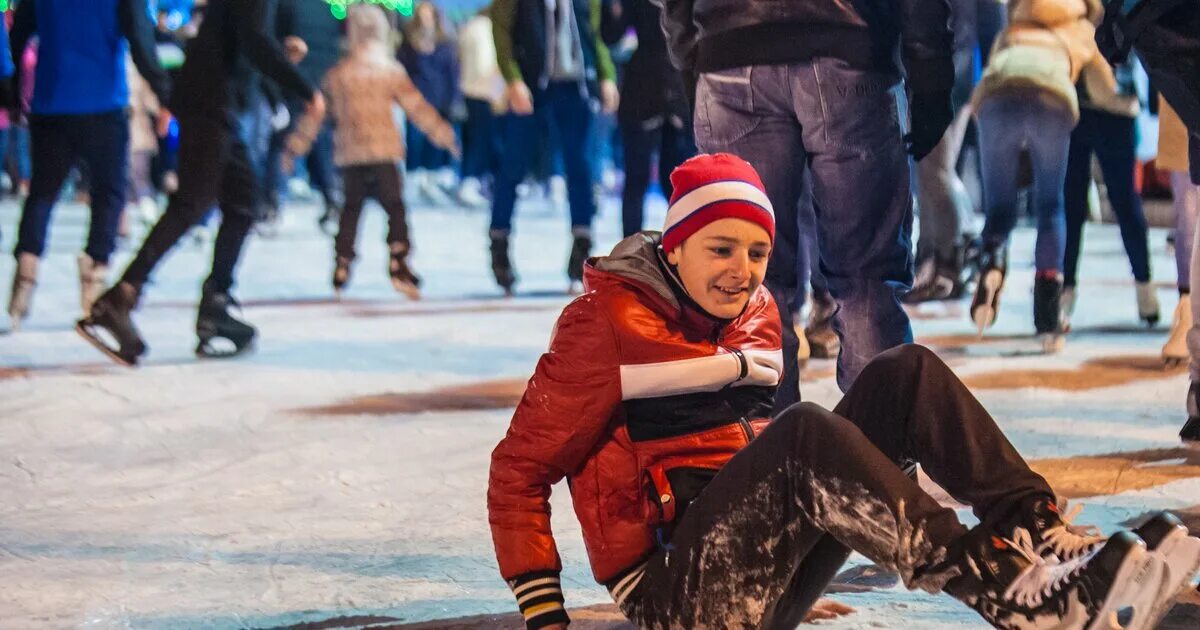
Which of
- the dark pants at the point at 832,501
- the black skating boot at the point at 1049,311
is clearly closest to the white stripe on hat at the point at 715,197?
the dark pants at the point at 832,501

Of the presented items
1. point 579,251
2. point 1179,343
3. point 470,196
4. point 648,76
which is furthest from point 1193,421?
point 470,196

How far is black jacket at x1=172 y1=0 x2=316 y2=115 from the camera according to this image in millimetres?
5531

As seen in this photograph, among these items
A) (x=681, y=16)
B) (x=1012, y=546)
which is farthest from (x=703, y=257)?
(x=681, y=16)

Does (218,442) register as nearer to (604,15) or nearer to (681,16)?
(681,16)

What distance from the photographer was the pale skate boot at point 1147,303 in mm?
6066

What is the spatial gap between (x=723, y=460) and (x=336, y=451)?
6.46ft

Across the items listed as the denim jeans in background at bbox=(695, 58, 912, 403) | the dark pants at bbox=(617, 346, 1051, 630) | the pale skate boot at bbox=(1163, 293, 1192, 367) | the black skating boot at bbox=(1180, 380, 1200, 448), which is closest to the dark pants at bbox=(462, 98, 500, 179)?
the pale skate boot at bbox=(1163, 293, 1192, 367)

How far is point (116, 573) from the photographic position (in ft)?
9.54

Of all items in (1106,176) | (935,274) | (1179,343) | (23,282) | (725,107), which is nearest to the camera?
(725,107)

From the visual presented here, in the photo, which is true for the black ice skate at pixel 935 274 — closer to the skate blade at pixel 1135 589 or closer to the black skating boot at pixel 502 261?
the black skating boot at pixel 502 261

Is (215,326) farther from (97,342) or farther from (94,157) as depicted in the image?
(94,157)

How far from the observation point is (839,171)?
126 inches

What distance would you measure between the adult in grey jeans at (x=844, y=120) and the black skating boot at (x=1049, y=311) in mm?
2322

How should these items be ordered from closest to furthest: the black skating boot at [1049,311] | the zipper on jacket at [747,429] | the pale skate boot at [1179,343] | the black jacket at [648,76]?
1. the zipper on jacket at [747,429]
2. the pale skate boot at [1179,343]
3. the black skating boot at [1049,311]
4. the black jacket at [648,76]
